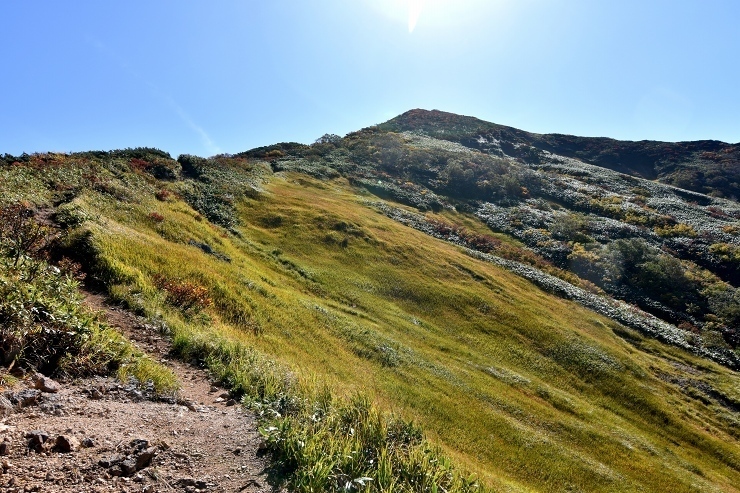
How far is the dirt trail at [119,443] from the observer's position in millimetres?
6070

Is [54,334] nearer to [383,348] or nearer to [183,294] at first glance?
[183,294]

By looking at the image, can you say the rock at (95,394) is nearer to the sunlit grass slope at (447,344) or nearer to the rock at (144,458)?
the rock at (144,458)

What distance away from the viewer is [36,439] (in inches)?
251

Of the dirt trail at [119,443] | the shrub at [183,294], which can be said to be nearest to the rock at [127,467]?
the dirt trail at [119,443]

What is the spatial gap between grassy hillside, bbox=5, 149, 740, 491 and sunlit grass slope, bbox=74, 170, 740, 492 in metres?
0.15

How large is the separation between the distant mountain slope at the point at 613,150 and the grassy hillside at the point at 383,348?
85.7 meters

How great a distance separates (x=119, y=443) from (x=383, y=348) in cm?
1878

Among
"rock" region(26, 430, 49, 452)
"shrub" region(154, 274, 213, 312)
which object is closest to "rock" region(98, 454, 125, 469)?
"rock" region(26, 430, 49, 452)

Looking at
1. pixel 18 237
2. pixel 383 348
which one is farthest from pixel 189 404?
pixel 383 348

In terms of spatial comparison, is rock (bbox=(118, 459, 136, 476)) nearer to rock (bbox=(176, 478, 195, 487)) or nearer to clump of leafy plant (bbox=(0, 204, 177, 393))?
rock (bbox=(176, 478, 195, 487))

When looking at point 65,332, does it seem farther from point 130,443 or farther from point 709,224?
point 709,224

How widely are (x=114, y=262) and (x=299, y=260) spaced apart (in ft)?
72.2

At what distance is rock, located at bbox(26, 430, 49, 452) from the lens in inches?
248

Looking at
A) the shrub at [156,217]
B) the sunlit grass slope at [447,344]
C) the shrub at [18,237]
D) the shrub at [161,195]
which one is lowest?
the sunlit grass slope at [447,344]
